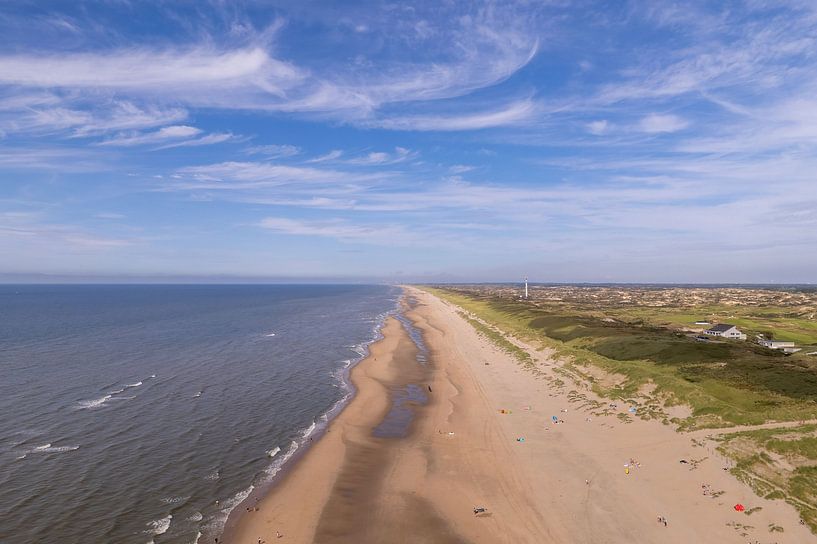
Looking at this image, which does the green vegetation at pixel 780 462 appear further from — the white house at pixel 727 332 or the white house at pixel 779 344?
the white house at pixel 727 332

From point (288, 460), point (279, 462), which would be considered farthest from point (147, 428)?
point (288, 460)

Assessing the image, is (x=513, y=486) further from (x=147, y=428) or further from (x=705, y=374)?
(x=147, y=428)

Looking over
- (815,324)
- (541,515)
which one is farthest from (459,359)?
(815,324)

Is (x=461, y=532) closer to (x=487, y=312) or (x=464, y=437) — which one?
(x=464, y=437)

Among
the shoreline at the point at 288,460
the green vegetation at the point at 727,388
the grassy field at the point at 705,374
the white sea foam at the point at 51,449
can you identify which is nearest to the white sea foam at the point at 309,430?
the shoreline at the point at 288,460

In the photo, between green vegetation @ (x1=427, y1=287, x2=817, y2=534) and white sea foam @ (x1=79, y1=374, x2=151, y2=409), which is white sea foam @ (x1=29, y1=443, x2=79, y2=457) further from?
green vegetation @ (x1=427, y1=287, x2=817, y2=534)
